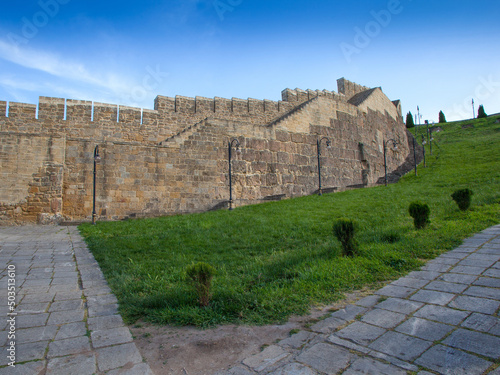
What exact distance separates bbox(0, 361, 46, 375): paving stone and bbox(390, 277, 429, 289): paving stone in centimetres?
425

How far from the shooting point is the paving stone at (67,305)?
416cm

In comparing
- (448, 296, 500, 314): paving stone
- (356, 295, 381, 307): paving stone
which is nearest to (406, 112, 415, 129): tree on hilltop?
(448, 296, 500, 314): paving stone

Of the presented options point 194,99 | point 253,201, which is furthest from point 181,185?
point 194,99

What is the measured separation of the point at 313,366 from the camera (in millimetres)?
2699

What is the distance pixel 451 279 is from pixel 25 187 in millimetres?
14403

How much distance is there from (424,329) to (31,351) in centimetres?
375

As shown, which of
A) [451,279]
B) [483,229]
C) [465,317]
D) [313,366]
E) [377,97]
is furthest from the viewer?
[377,97]

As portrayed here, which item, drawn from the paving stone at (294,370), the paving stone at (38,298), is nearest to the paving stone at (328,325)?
the paving stone at (294,370)

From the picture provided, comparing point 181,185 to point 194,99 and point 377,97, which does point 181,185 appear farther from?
point 377,97

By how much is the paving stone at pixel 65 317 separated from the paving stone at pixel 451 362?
362 cm

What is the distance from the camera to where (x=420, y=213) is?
7789 mm

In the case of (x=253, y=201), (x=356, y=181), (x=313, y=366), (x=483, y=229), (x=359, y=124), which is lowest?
(x=313, y=366)

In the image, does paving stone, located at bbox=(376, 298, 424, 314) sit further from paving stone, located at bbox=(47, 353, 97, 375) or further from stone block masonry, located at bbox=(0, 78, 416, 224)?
stone block masonry, located at bbox=(0, 78, 416, 224)

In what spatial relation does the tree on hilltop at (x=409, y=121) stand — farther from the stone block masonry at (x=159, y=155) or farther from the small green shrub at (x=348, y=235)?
the small green shrub at (x=348, y=235)
